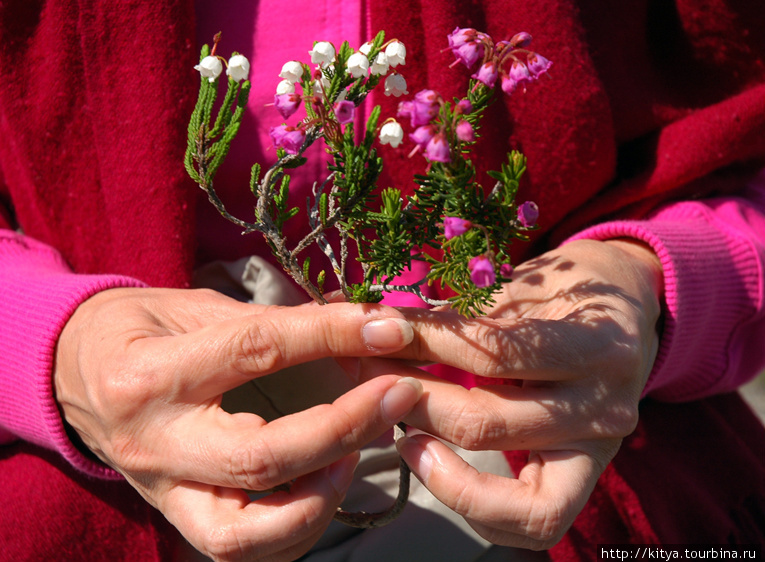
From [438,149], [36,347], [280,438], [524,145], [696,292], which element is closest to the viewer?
[438,149]

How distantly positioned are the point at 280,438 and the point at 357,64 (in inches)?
22.2

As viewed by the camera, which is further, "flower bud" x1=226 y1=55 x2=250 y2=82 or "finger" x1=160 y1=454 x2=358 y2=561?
"finger" x1=160 y1=454 x2=358 y2=561

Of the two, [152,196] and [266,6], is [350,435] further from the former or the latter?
[266,6]

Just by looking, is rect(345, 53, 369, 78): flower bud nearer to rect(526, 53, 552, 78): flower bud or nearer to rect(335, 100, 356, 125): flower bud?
rect(335, 100, 356, 125): flower bud

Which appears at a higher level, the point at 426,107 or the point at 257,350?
the point at 426,107

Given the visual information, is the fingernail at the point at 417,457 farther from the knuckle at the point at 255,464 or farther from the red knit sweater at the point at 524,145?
the red knit sweater at the point at 524,145

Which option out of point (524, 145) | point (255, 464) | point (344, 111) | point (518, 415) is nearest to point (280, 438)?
point (255, 464)

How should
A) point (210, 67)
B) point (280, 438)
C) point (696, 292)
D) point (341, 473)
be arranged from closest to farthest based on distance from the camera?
point (210, 67) < point (280, 438) < point (341, 473) < point (696, 292)

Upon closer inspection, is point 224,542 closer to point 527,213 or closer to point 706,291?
point 527,213

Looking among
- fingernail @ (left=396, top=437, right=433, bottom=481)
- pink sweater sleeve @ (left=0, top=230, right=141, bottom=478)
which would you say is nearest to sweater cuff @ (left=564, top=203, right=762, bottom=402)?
fingernail @ (left=396, top=437, right=433, bottom=481)

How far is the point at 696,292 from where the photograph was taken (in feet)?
4.30

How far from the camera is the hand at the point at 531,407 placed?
0.93 metres

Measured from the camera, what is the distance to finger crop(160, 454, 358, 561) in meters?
0.90

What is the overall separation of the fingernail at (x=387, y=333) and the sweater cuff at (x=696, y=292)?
0.70 m
